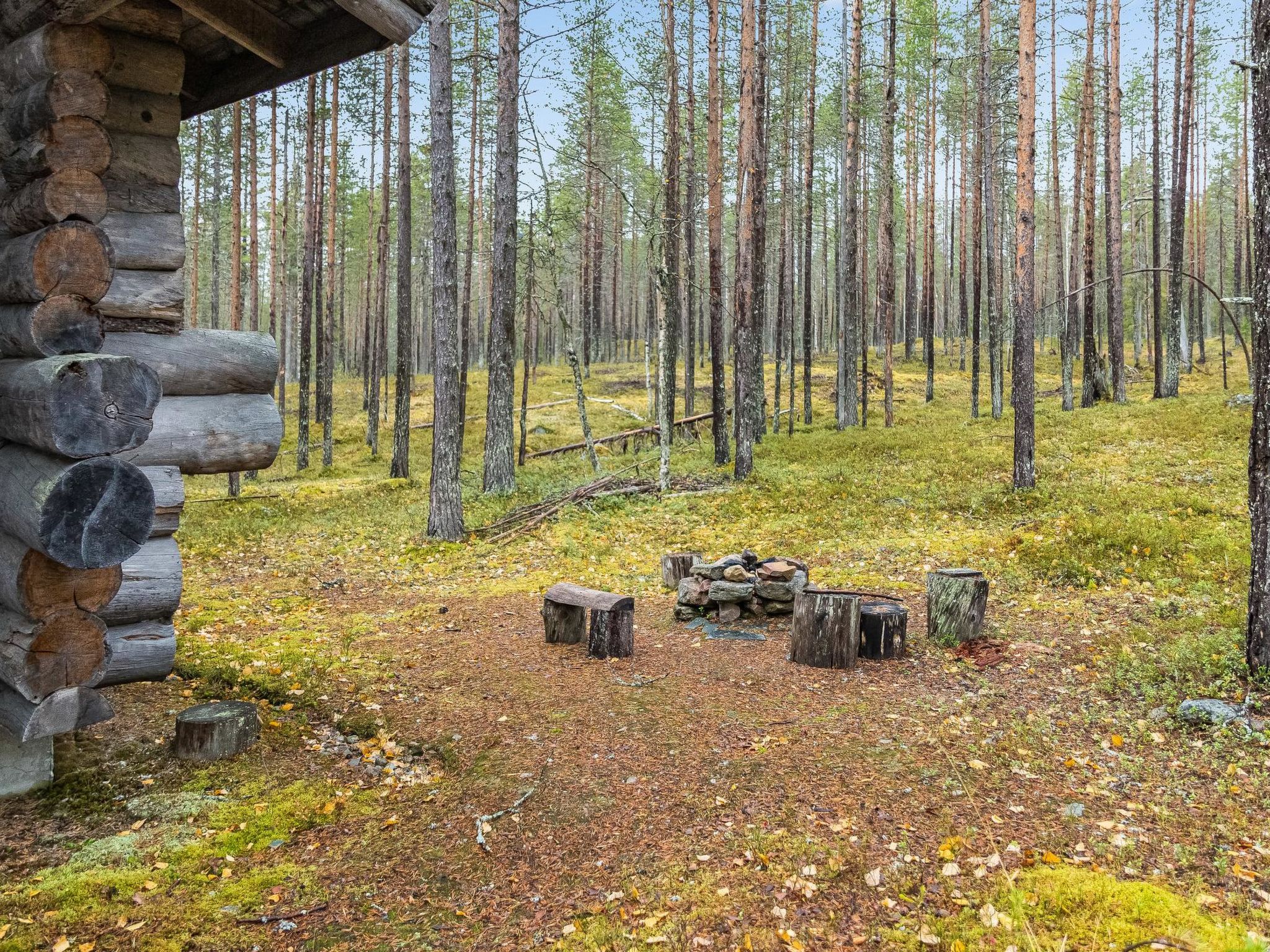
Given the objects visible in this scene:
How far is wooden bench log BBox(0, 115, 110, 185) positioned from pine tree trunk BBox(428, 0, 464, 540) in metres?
8.47

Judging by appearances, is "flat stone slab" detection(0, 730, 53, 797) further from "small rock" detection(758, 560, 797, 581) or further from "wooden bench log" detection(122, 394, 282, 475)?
"small rock" detection(758, 560, 797, 581)

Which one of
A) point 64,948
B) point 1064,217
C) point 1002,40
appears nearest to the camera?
point 64,948

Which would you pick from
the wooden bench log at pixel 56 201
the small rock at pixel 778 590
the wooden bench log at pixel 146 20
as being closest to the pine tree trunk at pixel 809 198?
the small rock at pixel 778 590

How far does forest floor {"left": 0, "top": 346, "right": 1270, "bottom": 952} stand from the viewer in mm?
3557

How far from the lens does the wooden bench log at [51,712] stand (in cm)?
396

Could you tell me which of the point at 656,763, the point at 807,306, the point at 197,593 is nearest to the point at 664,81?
the point at 807,306

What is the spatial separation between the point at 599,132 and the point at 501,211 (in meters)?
20.0

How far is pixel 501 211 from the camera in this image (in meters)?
14.7

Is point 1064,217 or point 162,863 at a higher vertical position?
point 1064,217

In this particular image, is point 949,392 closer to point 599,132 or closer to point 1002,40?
point 1002,40

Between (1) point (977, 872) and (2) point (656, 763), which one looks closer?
(1) point (977, 872)

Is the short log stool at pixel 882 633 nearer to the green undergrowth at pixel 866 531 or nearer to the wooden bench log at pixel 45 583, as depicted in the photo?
the green undergrowth at pixel 866 531

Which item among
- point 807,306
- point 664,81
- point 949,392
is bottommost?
point 949,392

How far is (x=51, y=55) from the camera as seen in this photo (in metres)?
3.88
